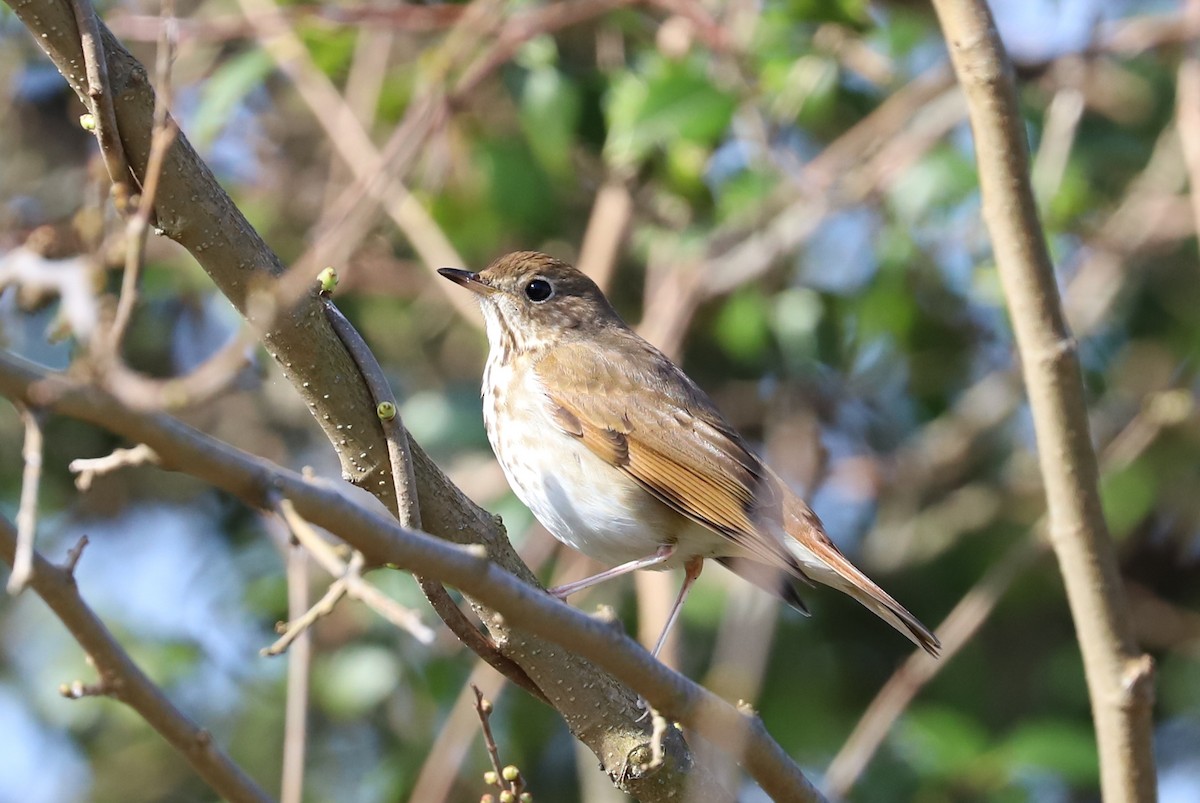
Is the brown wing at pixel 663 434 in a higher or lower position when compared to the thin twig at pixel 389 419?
higher

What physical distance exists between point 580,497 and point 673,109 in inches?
55.5

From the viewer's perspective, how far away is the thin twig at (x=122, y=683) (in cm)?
239

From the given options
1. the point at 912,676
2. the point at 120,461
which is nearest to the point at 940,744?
the point at 912,676

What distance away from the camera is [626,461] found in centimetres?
423

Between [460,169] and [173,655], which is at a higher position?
[460,169]

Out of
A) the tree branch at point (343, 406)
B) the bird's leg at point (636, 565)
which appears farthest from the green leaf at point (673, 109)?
the tree branch at point (343, 406)

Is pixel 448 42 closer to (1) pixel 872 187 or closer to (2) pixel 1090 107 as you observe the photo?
(1) pixel 872 187

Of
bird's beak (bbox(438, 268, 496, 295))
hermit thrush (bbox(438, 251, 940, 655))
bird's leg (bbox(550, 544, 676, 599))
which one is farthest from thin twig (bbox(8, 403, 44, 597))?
bird's beak (bbox(438, 268, 496, 295))

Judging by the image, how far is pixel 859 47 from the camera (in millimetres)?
5902

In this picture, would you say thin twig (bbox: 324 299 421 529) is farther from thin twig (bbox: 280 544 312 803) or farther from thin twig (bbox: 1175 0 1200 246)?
thin twig (bbox: 1175 0 1200 246)

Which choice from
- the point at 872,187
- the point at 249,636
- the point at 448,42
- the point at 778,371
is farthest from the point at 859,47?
the point at 249,636

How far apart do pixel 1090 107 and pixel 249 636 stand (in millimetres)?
4217

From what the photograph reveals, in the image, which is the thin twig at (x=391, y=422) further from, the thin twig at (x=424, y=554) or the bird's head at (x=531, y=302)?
the bird's head at (x=531, y=302)

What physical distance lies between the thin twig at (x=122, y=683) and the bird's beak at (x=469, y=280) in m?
2.15
